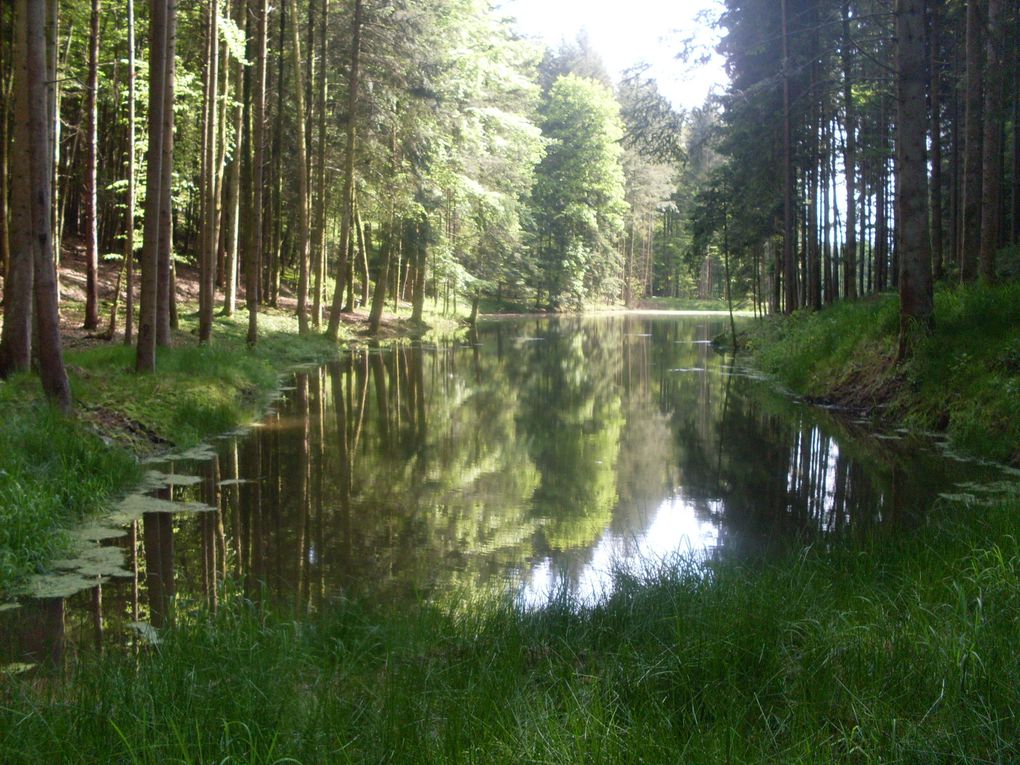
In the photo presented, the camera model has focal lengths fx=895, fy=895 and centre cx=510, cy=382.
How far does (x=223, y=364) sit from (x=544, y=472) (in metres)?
7.29

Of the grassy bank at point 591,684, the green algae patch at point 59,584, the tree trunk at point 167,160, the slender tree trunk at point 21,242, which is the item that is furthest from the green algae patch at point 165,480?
the tree trunk at point 167,160

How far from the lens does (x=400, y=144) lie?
90.7 feet

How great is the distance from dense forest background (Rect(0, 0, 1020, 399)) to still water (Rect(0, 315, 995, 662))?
2610 millimetres

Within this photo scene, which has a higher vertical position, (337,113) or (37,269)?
(337,113)

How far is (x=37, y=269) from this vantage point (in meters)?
9.91

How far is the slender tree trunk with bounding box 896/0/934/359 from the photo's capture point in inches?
491

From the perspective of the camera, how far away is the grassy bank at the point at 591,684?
3.35 metres

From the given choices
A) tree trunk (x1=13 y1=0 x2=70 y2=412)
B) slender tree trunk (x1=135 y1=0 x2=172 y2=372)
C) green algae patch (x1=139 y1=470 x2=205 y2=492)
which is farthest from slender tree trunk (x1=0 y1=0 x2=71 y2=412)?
slender tree trunk (x1=135 y1=0 x2=172 y2=372)

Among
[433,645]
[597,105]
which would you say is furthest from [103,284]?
[597,105]

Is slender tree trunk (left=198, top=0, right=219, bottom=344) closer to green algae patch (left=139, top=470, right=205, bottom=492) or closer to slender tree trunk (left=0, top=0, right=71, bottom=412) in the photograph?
slender tree trunk (left=0, top=0, right=71, bottom=412)

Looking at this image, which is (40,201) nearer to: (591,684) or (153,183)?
(153,183)

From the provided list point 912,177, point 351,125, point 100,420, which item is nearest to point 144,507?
point 100,420

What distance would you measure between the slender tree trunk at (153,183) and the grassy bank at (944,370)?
10.8 metres

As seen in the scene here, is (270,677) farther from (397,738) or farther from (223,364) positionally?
(223,364)
